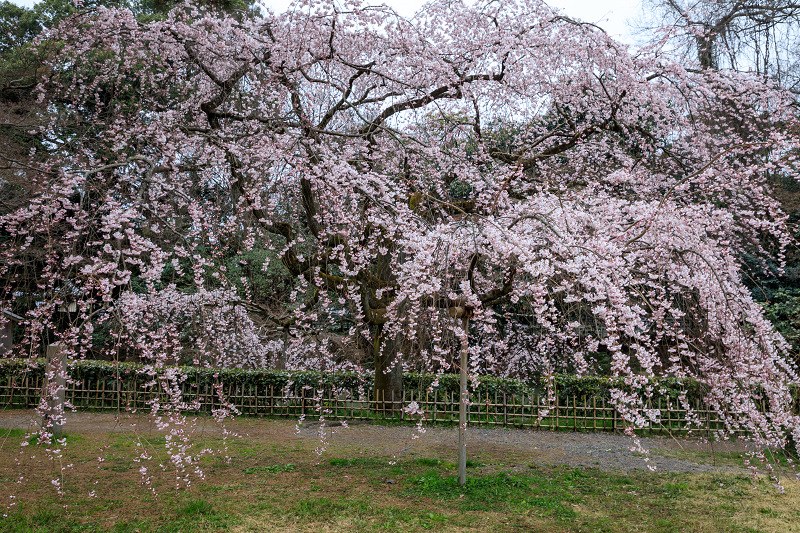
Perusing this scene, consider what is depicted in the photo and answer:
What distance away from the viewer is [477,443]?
7.15m

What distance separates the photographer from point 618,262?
327cm

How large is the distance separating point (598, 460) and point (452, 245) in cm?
401

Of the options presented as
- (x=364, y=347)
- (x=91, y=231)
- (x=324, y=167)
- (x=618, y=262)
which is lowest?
(x=364, y=347)

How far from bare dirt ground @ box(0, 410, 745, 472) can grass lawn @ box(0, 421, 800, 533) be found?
431 millimetres

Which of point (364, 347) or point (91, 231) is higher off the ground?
point (91, 231)

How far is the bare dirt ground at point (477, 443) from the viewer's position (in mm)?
6156

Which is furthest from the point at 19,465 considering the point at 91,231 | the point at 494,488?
the point at 494,488

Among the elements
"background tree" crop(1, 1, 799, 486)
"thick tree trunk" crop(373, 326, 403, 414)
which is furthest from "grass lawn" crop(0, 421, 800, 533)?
"thick tree trunk" crop(373, 326, 403, 414)

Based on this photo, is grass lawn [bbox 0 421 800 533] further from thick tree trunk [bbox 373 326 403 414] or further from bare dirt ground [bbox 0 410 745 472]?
thick tree trunk [bbox 373 326 403 414]

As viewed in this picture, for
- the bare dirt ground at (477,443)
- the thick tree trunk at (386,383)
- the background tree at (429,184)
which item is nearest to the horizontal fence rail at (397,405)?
the thick tree trunk at (386,383)

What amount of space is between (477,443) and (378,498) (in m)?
2.91

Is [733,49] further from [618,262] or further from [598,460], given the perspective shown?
[618,262]

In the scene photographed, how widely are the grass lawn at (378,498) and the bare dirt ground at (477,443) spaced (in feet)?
1.41

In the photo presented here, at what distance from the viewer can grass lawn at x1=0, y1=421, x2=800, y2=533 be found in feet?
12.9
